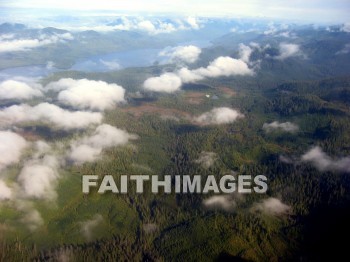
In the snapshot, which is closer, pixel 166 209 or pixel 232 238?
pixel 232 238

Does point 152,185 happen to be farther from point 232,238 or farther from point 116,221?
point 232,238

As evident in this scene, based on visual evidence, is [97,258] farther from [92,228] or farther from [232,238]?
[232,238]

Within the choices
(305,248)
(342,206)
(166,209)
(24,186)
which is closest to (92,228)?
(166,209)

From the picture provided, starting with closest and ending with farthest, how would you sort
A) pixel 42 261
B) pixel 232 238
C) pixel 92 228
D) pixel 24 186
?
pixel 42 261 < pixel 232 238 < pixel 92 228 < pixel 24 186

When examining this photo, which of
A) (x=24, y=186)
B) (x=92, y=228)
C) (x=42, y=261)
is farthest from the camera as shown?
(x=24, y=186)

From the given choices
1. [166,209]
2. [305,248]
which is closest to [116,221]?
[166,209]

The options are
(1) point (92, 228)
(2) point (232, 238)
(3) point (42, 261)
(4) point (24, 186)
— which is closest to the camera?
(3) point (42, 261)

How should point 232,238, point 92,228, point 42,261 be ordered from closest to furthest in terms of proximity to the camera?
1. point 42,261
2. point 232,238
3. point 92,228

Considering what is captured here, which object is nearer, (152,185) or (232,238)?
(232,238)

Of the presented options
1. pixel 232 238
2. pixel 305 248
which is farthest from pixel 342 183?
pixel 232 238
